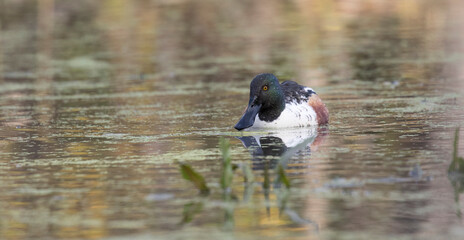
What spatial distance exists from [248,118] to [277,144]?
1.04 metres

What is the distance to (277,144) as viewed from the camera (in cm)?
1013

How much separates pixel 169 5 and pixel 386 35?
13246mm

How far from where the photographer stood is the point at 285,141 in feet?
33.9

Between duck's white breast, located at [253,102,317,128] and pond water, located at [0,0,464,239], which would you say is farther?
duck's white breast, located at [253,102,317,128]

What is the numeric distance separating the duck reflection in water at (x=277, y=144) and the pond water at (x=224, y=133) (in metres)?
0.03

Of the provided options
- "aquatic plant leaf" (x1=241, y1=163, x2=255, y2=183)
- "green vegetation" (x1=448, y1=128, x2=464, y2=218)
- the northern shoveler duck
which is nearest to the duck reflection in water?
the northern shoveler duck

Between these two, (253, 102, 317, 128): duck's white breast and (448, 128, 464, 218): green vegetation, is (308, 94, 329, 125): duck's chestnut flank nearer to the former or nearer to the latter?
(253, 102, 317, 128): duck's white breast

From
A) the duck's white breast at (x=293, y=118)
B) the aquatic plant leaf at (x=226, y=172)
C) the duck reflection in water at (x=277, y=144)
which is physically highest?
the aquatic plant leaf at (x=226, y=172)

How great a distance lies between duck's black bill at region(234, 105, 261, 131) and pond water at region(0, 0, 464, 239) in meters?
0.12

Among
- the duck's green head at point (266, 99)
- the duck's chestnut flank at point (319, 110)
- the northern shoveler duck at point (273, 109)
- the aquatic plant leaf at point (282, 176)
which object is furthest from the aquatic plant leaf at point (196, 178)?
the duck's chestnut flank at point (319, 110)

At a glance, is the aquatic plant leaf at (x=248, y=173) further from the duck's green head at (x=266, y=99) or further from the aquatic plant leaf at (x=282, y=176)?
the duck's green head at (x=266, y=99)

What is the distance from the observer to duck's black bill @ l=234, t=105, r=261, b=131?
430 inches

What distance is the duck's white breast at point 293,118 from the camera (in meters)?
11.3

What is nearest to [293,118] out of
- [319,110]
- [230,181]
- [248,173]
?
[319,110]
